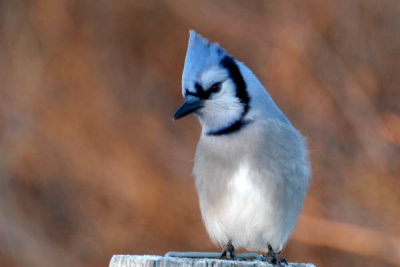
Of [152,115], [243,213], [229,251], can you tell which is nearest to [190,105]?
[243,213]

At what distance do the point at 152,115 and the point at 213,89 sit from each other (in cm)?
345

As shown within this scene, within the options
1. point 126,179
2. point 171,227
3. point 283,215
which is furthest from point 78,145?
point 283,215

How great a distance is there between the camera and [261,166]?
2.47 m

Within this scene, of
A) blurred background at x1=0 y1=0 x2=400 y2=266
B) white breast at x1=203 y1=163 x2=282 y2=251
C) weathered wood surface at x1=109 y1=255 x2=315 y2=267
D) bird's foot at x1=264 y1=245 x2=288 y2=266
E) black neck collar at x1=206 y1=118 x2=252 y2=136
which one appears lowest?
weathered wood surface at x1=109 y1=255 x2=315 y2=267

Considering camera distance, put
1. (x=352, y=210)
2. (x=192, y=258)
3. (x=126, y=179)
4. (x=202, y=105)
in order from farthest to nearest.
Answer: (x=126, y=179), (x=352, y=210), (x=202, y=105), (x=192, y=258)

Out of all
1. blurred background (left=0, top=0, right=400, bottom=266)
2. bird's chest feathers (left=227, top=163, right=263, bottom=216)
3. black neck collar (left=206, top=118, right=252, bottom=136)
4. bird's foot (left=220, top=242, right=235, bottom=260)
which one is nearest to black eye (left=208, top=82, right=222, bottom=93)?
black neck collar (left=206, top=118, right=252, bottom=136)

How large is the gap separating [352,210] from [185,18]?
6.60 ft

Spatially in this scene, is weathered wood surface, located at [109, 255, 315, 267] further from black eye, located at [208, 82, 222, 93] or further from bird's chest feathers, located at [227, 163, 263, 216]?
black eye, located at [208, 82, 222, 93]

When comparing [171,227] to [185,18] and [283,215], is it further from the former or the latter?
[283,215]

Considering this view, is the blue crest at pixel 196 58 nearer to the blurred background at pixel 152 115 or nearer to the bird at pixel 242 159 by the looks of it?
the bird at pixel 242 159

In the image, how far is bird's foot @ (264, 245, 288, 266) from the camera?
7.70 ft

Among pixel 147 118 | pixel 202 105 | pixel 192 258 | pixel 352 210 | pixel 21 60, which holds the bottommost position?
pixel 192 258

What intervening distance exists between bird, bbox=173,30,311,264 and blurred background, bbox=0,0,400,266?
2796mm

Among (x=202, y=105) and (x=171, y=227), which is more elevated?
(x=171, y=227)
